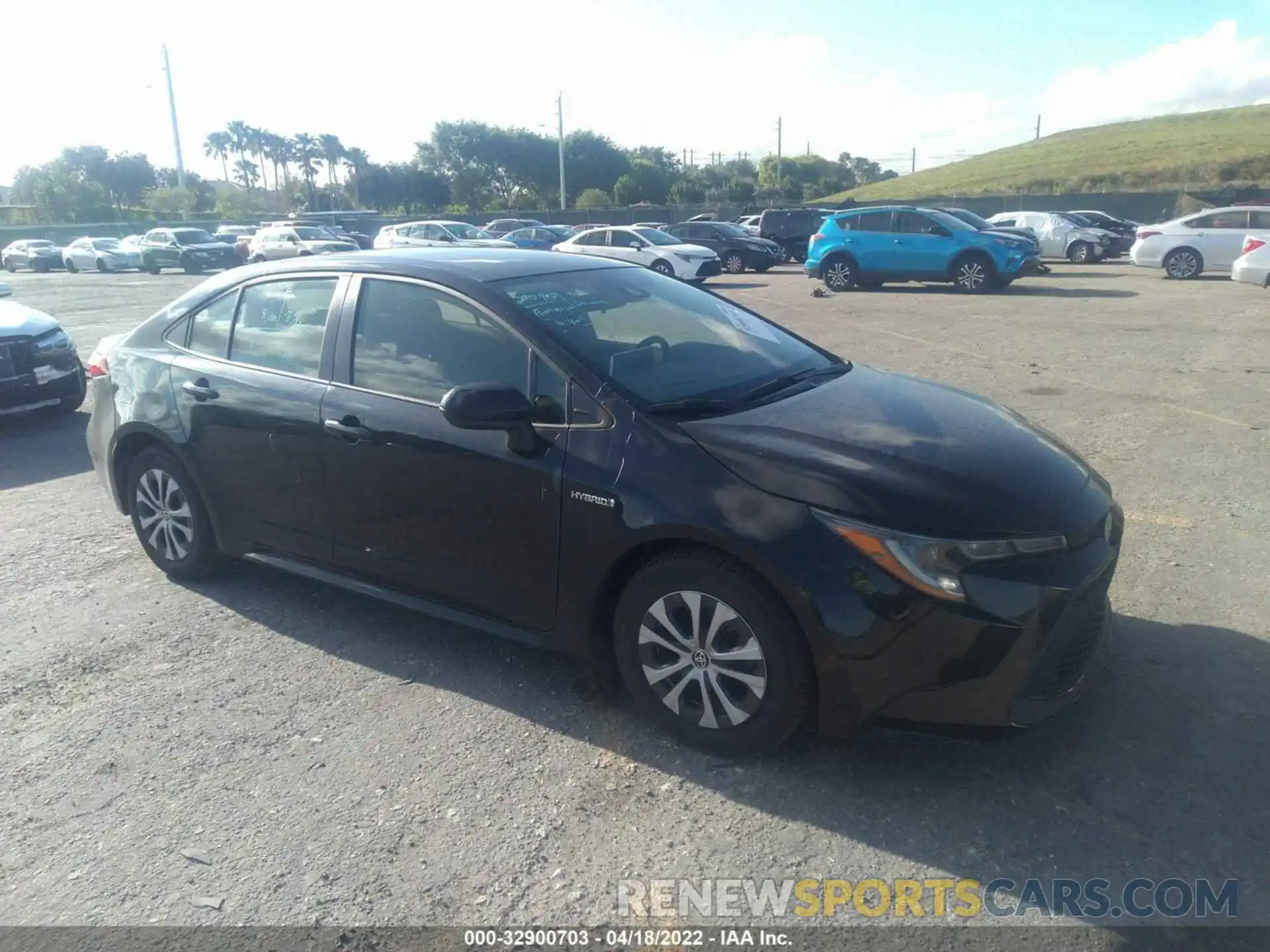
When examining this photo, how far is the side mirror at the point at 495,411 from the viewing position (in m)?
3.51

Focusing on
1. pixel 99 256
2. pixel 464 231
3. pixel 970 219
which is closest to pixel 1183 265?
pixel 970 219

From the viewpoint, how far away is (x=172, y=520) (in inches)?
196

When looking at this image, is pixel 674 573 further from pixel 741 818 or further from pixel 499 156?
pixel 499 156

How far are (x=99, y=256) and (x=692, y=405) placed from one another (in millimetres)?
40984

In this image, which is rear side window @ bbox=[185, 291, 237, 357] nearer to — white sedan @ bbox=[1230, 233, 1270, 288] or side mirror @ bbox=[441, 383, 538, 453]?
side mirror @ bbox=[441, 383, 538, 453]

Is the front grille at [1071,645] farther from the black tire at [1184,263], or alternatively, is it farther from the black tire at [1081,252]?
the black tire at [1081,252]

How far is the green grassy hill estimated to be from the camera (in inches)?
2211

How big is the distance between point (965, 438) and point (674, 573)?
121cm

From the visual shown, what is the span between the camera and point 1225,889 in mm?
2713

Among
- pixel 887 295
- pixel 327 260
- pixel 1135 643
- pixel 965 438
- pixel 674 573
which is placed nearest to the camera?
pixel 674 573

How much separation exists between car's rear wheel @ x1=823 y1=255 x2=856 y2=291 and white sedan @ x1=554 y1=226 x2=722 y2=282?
3413 mm

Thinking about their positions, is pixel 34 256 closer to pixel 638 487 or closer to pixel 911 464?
pixel 638 487

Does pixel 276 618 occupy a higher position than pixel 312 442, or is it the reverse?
pixel 312 442

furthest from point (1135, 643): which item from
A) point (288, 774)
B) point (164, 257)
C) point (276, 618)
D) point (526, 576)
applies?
point (164, 257)
